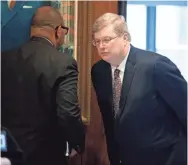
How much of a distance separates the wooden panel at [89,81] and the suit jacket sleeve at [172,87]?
0.41 metres

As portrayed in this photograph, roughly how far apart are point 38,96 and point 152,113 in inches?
19.1

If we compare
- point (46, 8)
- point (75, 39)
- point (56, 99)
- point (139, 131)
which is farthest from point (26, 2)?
point (139, 131)

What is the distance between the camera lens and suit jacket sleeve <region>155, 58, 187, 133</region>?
183cm

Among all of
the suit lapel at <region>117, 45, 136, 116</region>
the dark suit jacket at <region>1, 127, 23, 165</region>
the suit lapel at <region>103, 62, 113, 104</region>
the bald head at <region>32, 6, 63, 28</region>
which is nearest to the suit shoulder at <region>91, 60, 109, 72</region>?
the suit lapel at <region>103, 62, 113, 104</region>

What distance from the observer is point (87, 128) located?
2170 mm

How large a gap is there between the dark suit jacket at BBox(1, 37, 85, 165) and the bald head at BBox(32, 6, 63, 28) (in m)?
0.07

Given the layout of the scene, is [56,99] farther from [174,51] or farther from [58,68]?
[174,51]

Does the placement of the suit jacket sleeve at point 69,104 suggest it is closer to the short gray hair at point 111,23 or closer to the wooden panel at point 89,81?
the short gray hair at point 111,23

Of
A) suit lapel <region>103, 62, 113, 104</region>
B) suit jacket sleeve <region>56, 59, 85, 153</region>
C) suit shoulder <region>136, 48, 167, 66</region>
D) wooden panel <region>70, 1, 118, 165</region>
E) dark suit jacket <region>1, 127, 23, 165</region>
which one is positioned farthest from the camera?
wooden panel <region>70, 1, 118, 165</region>

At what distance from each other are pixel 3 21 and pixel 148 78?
2.17 feet

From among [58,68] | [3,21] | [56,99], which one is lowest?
[56,99]

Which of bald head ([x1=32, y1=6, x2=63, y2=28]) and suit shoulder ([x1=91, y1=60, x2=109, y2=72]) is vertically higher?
bald head ([x1=32, y1=6, x2=63, y2=28])

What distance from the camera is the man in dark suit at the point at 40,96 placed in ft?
5.81

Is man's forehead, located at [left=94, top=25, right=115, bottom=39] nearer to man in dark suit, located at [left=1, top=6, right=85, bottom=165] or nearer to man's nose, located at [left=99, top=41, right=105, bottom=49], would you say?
man's nose, located at [left=99, top=41, right=105, bottom=49]
